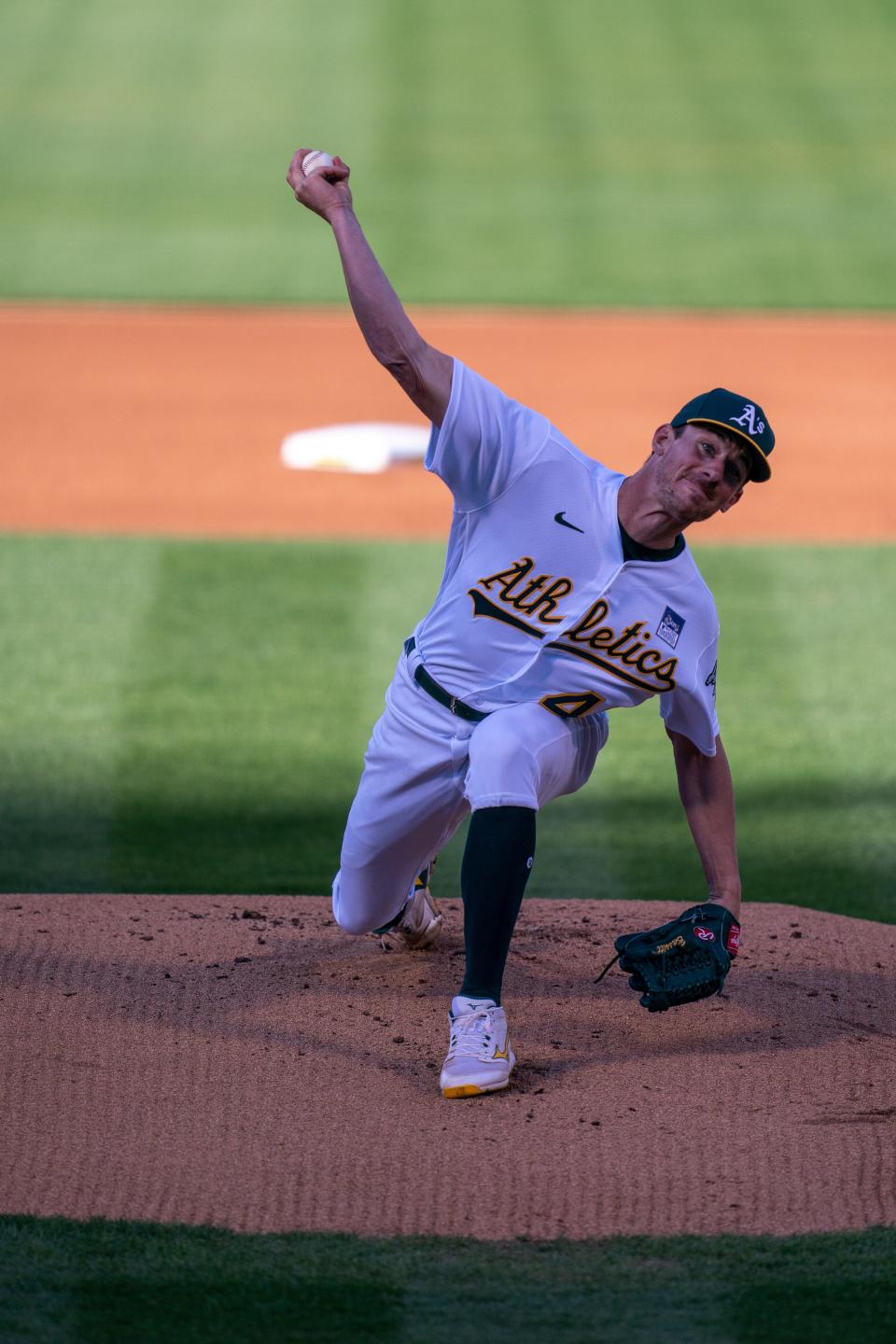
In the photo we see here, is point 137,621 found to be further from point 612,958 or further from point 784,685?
point 612,958

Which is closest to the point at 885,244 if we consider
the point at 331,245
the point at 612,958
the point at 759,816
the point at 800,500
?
the point at 331,245

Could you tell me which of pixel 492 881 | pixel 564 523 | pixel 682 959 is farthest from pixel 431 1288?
pixel 564 523

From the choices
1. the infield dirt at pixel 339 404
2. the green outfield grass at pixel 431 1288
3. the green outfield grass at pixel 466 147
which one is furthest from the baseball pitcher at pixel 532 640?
the green outfield grass at pixel 466 147

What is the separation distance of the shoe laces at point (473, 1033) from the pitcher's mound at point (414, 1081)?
0.34ft

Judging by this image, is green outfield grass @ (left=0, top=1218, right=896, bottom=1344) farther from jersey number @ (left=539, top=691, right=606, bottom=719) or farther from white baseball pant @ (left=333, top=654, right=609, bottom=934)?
jersey number @ (left=539, top=691, right=606, bottom=719)

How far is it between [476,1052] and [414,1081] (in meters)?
0.18

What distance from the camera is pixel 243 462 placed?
9461 millimetres

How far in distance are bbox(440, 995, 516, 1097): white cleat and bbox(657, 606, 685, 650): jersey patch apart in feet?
2.97

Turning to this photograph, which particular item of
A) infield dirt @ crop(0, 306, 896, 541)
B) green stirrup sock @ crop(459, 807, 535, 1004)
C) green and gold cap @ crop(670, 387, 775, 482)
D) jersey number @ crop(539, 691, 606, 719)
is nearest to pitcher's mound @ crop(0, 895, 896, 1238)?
green stirrup sock @ crop(459, 807, 535, 1004)

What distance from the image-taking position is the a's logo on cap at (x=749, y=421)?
3803mm

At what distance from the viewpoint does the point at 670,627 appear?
399 cm

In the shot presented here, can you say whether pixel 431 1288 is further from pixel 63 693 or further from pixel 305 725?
pixel 63 693

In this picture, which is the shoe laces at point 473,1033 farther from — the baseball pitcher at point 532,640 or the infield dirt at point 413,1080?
the infield dirt at point 413,1080

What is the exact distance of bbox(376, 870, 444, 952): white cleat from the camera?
180 inches
